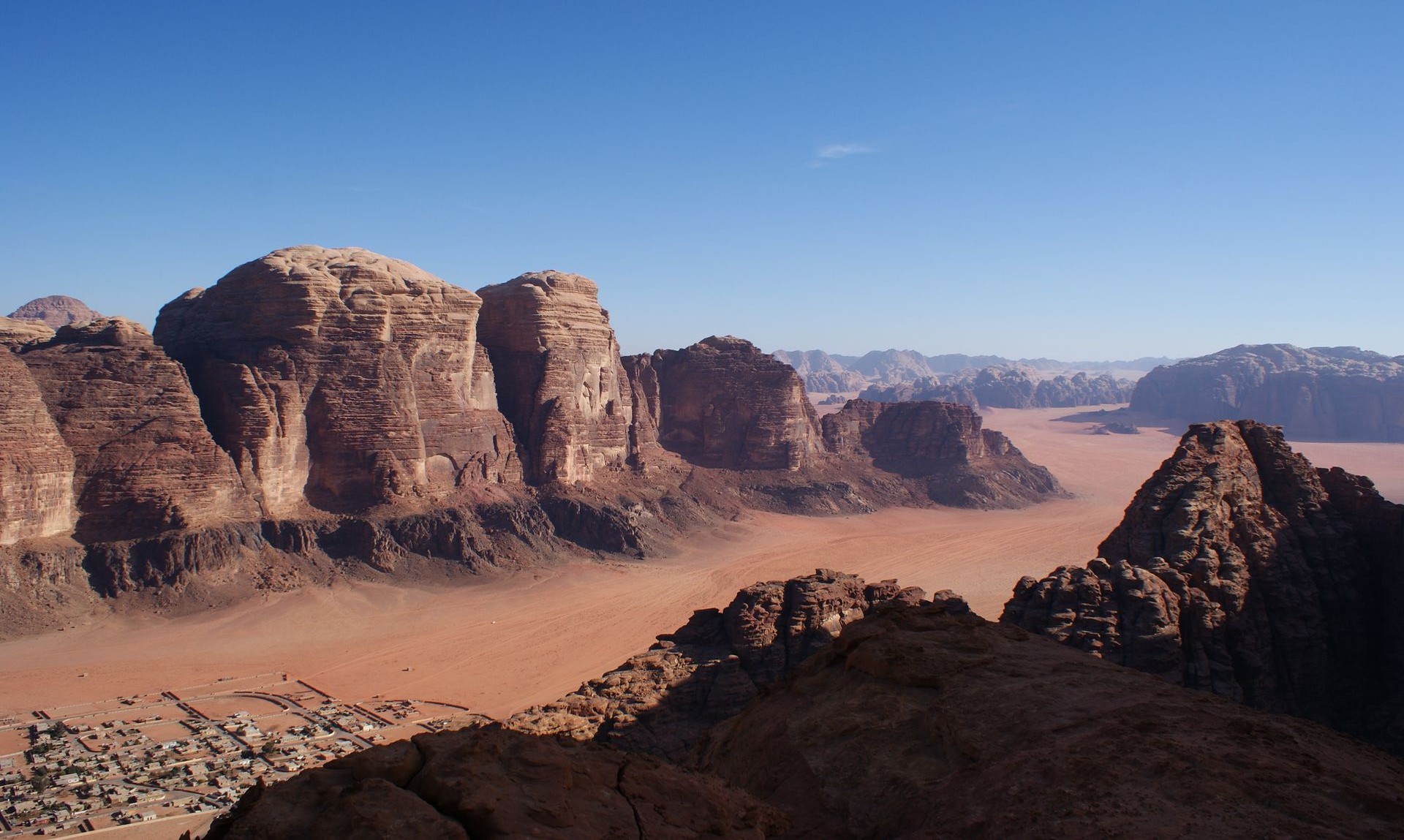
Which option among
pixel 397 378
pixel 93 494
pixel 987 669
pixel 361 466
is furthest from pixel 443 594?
pixel 987 669

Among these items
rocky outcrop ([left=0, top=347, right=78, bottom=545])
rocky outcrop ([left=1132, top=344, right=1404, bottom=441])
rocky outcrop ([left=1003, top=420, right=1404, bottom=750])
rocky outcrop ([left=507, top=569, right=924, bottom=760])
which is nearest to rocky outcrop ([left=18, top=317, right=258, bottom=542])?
rocky outcrop ([left=0, top=347, right=78, bottom=545])

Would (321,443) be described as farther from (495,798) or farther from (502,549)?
(495,798)

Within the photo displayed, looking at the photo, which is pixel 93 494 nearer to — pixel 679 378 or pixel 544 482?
pixel 544 482

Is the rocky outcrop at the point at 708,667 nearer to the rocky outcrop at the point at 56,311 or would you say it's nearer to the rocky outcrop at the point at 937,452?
the rocky outcrop at the point at 937,452

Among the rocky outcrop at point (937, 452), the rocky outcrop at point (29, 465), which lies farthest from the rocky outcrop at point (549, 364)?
the rocky outcrop at point (937, 452)

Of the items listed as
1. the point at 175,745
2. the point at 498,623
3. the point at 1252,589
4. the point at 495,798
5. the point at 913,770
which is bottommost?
the point at 498,623

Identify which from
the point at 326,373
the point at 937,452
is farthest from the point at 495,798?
the point at 937,452

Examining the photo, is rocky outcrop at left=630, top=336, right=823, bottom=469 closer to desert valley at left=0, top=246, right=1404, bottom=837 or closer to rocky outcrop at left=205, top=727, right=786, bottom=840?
desert valley at left=0, top=246, right=1404, bottom=837
